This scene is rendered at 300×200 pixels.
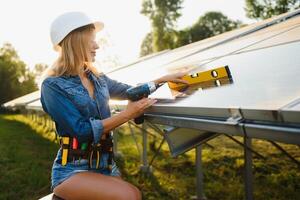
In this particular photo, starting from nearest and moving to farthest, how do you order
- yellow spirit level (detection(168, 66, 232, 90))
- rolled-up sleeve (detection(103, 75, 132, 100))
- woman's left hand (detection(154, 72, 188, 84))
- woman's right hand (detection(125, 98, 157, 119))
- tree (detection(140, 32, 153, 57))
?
woman's right hand (detection(125, 98, 157, 119)) → yellow spirit level (detection(168, 66, 232, 90)) → woman's left hand (detection(154, 72, 188, 84)) → rolled-up sleeve (detection(103, 75, 132, 100)) → tree (detection(140, 32, 153, 57))

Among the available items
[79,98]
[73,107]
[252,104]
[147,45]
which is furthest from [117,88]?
[147,45]

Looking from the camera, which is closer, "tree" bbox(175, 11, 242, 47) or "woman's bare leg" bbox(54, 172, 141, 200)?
"woman's bare leg" bbox(54, 172, 141, 200)

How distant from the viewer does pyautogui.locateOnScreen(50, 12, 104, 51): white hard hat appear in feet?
9.28

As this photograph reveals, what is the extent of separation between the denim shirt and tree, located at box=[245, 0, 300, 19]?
3220 centimetres

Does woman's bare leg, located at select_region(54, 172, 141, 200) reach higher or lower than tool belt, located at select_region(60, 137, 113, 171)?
lower

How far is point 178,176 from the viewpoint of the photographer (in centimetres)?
736

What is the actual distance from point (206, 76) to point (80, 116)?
996 mm

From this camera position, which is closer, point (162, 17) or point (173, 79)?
point (173, 79)

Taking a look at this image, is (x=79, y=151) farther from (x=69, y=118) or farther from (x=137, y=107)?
(x=137, y=107)

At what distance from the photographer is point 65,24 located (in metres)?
2.82

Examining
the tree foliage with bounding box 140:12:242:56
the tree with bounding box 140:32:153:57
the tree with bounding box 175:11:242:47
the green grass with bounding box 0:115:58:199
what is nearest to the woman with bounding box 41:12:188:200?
the green grass with bounding box 0:115:58:199

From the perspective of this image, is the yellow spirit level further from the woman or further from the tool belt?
the tool belt

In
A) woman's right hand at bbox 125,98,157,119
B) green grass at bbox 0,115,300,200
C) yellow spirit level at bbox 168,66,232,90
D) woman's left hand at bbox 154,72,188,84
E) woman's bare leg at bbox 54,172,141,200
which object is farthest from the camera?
green grass at bbox 0,115,300,200

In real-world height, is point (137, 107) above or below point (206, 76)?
below
